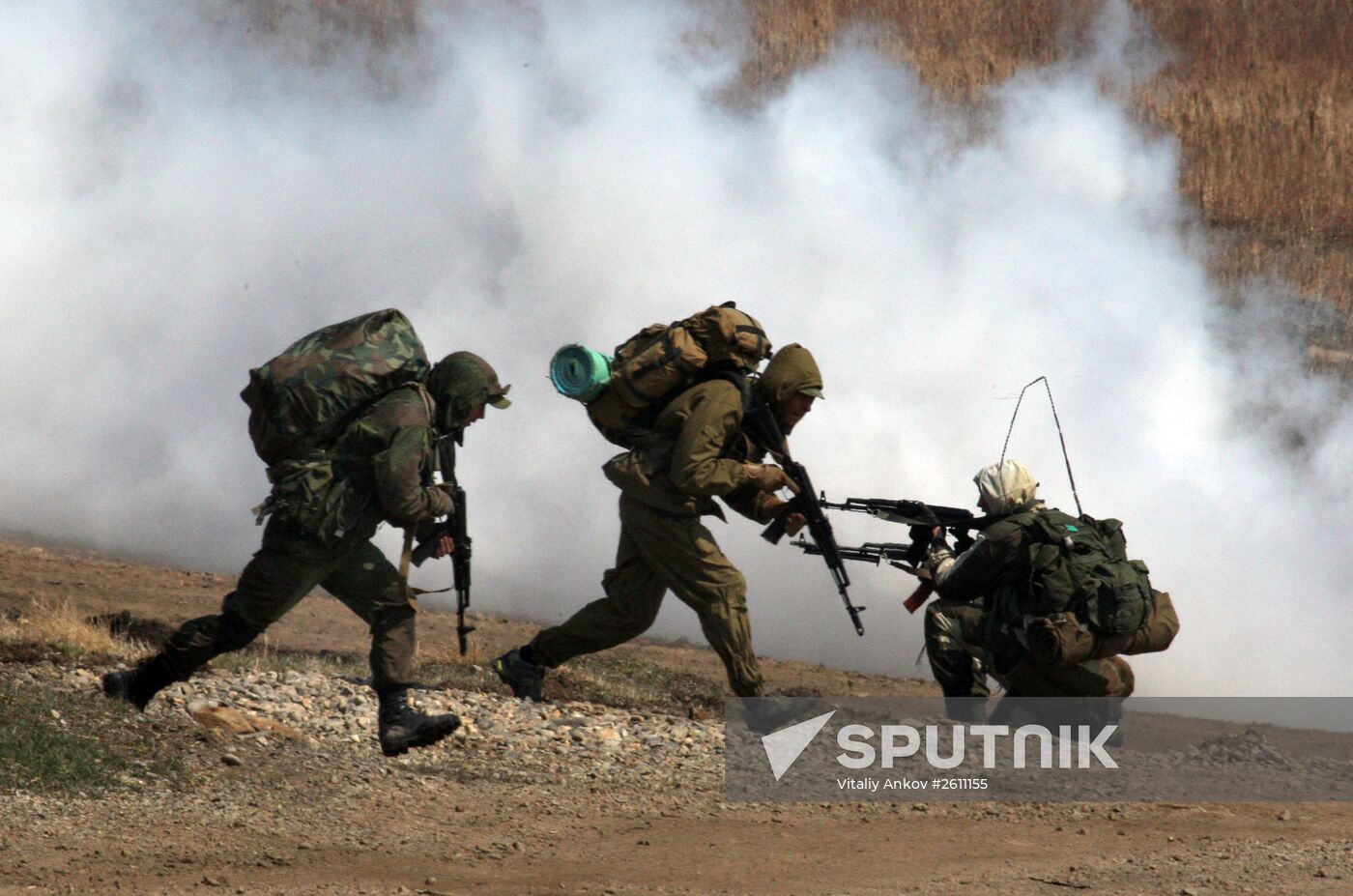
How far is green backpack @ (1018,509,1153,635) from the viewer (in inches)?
281

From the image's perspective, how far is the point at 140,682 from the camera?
20.7 ft

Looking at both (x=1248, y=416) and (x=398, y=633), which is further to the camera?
(x=1248, y=416)

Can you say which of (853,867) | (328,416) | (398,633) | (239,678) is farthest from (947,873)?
(239,678)

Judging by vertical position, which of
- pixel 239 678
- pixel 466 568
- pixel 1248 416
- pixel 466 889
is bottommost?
pixel 466 889

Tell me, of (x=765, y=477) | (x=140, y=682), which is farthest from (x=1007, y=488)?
(x=140, y=682)

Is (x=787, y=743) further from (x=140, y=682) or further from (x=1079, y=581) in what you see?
(x=140, y=682)

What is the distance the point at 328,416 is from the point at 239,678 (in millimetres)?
1998

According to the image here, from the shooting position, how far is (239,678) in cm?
742

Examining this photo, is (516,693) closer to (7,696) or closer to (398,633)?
(398,633)

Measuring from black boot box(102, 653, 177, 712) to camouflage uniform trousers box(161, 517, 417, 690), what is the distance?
0.05m

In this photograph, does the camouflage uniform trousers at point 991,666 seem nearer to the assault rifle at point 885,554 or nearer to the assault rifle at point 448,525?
the assault rifle at point 885,554

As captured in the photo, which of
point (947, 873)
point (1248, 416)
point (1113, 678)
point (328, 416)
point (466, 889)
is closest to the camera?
point (466, 889)

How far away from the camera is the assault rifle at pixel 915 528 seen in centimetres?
772

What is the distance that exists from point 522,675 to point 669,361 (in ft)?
5.57
